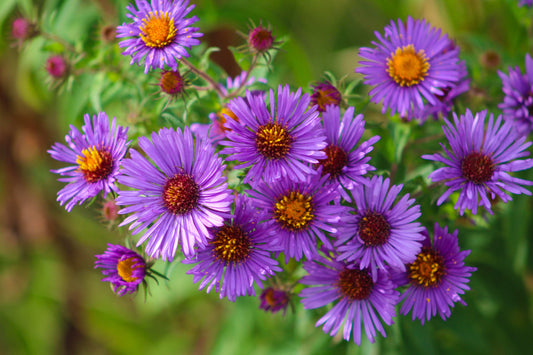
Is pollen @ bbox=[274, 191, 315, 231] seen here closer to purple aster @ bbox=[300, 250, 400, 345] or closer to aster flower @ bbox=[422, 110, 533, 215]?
purple aster @ bbox=[300, 250, 400, 345]

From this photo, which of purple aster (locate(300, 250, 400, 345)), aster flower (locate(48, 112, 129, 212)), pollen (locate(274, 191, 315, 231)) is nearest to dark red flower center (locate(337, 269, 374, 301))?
purple aster (locate(300, 250, 400, 345))

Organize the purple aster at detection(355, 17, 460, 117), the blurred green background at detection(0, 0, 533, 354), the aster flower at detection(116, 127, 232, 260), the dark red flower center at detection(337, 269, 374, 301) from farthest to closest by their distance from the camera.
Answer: the blurred green background at detection(0, 0, 533, 354) → the purple aster at detection(355, 17, 460, 117) → the dark red flower center at detection(337, 269, 374, 301) → the aster flower at detection(116, 127, 232, 260)

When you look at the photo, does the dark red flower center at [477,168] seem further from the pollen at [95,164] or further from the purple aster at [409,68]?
the pollen at [95,164]

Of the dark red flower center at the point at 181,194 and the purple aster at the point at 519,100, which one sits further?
the purple aster at the point at 519,100

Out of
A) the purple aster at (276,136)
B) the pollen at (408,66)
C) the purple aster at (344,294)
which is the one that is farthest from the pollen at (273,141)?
the pollen at (408,66)

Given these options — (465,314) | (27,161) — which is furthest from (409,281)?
(27,161)

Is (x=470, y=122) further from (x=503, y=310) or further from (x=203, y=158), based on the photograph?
(x=503, y=310)

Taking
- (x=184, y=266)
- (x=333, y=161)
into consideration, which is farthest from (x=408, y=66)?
(x=184, y=266)
